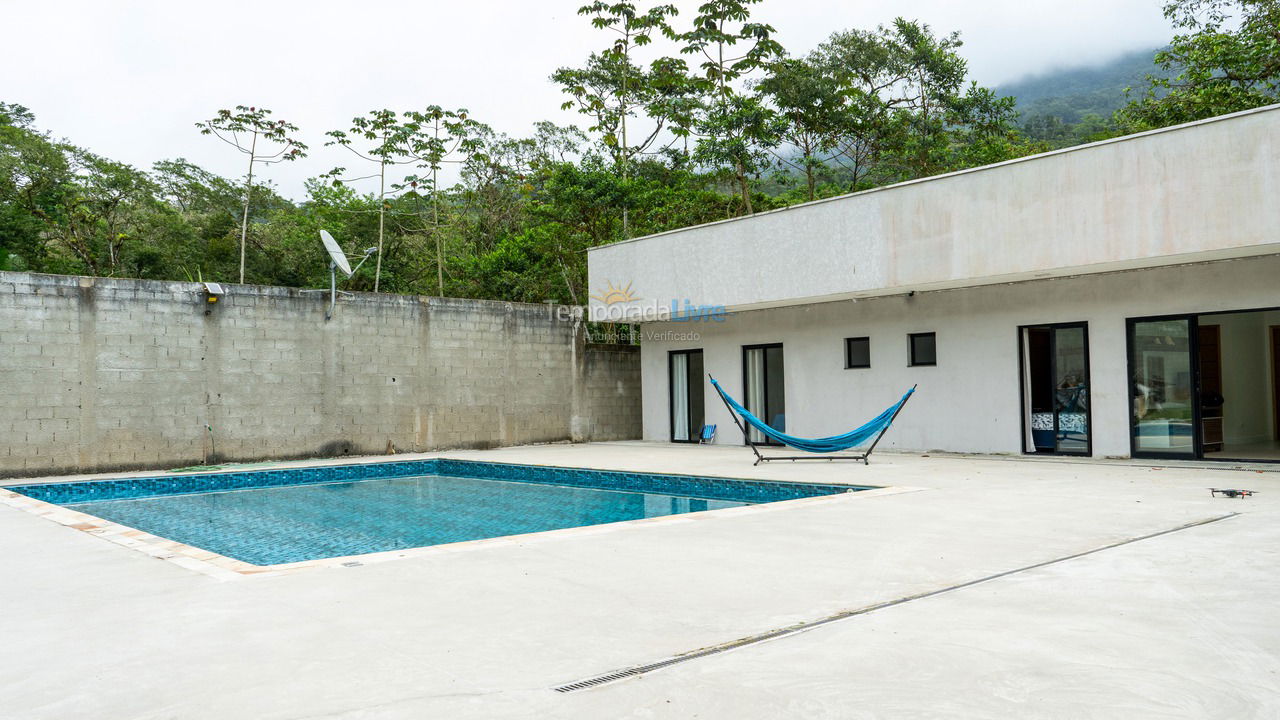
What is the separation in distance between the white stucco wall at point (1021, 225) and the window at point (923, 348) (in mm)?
977

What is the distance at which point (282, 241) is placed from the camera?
23.3m

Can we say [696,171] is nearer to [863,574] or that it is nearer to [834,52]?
[834,52]

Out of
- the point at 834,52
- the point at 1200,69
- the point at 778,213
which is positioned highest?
the point at 834,52

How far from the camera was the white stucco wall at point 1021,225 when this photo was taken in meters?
7.49

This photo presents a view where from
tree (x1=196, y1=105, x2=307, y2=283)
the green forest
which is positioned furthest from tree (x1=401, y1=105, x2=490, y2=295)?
tree (x1=196, y1=105, x2=307, y2=283)

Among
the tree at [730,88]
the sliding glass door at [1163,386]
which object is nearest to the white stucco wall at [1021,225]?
the sliding glass door at [1163,386]

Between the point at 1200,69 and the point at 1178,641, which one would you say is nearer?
the point at 1178,641

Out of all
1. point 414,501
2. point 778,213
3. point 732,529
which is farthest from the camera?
point 778,213

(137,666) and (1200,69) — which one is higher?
(1200,69)

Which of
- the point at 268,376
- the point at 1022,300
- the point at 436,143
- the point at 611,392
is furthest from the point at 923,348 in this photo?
the point at 436,143

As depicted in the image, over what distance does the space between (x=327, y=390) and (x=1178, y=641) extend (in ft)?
36.1

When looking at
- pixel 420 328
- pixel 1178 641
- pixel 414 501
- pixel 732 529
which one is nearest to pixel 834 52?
pixel 420 328

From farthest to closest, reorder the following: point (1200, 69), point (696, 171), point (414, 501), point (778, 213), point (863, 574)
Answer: point (696, 171)
point (1200, 69)
point (778, 213)
point (414, 501)
point (863, 574)

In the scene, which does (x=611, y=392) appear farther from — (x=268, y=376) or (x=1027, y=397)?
(x=1027, y=397)
